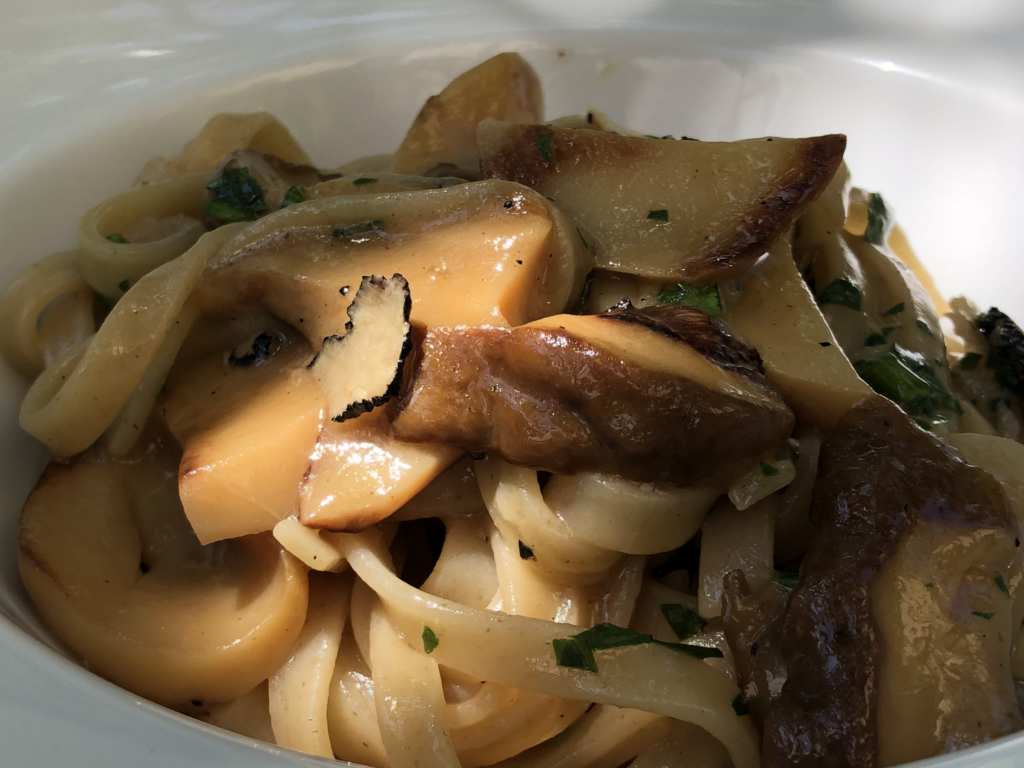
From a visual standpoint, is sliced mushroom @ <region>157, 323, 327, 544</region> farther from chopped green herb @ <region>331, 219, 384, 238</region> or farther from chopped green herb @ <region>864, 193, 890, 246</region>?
chopped green herb @ <region>864, 193, 890, 246</region>

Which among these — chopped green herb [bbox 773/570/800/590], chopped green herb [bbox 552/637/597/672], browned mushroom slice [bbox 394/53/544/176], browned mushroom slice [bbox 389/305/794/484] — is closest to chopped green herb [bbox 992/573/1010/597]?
chopped green herb [bbox 773/570/800/590]

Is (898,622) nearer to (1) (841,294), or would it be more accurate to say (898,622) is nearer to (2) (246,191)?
(1) (841,294)

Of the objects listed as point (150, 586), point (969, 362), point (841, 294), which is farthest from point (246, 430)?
point (969, 362)

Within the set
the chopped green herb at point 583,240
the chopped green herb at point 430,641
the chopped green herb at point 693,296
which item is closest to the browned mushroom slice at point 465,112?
the chopped green herb at point 583,240

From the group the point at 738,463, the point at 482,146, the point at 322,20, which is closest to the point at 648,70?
the point at 322,20

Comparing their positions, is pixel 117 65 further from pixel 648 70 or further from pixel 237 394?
pixel 648 70

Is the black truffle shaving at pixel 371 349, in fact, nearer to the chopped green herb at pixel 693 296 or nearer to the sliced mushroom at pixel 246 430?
the sliced mushroom at pixel 246 430
